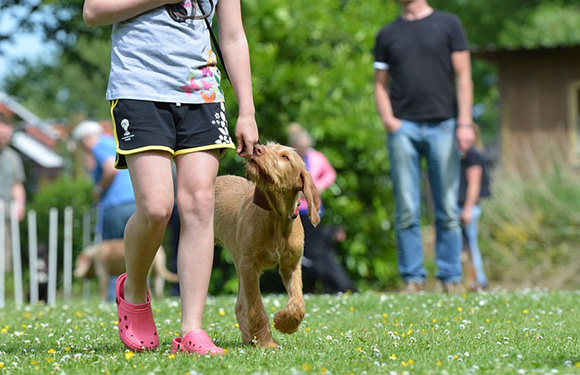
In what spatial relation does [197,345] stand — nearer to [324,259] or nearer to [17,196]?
[324,259]

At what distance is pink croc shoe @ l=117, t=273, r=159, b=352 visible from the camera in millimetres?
4500

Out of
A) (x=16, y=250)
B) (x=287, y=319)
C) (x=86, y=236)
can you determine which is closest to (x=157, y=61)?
(x=287, y=319)

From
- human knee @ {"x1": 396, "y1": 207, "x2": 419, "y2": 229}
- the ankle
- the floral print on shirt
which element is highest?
the floral print on shirt

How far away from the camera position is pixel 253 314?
4766 millimetres

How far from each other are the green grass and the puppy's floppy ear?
26.9 inches

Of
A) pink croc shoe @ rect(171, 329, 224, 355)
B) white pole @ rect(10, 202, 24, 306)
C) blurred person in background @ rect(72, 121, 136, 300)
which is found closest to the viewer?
pink croc shoe @ rect(171, 329, 224, 355)

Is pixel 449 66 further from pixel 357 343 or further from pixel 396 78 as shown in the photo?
pixel 357 343

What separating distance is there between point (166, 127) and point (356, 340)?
5.24 ft

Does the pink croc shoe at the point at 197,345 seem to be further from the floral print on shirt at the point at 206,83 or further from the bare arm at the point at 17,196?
the bare arm at the point at 17,196

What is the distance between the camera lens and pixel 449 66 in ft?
26.7

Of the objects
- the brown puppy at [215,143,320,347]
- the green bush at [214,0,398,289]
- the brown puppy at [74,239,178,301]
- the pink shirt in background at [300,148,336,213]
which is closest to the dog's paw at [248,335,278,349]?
the brown puppy at [215,143,320,347]

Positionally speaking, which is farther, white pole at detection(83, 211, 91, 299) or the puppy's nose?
white pole at detection(83, 211, 91, 299)

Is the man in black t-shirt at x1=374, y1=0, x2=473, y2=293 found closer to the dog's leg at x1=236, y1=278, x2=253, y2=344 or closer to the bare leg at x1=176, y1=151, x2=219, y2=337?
the dog's leg at x1=236, y1=278, x2=253, y2=344

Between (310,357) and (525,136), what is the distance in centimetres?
1457
